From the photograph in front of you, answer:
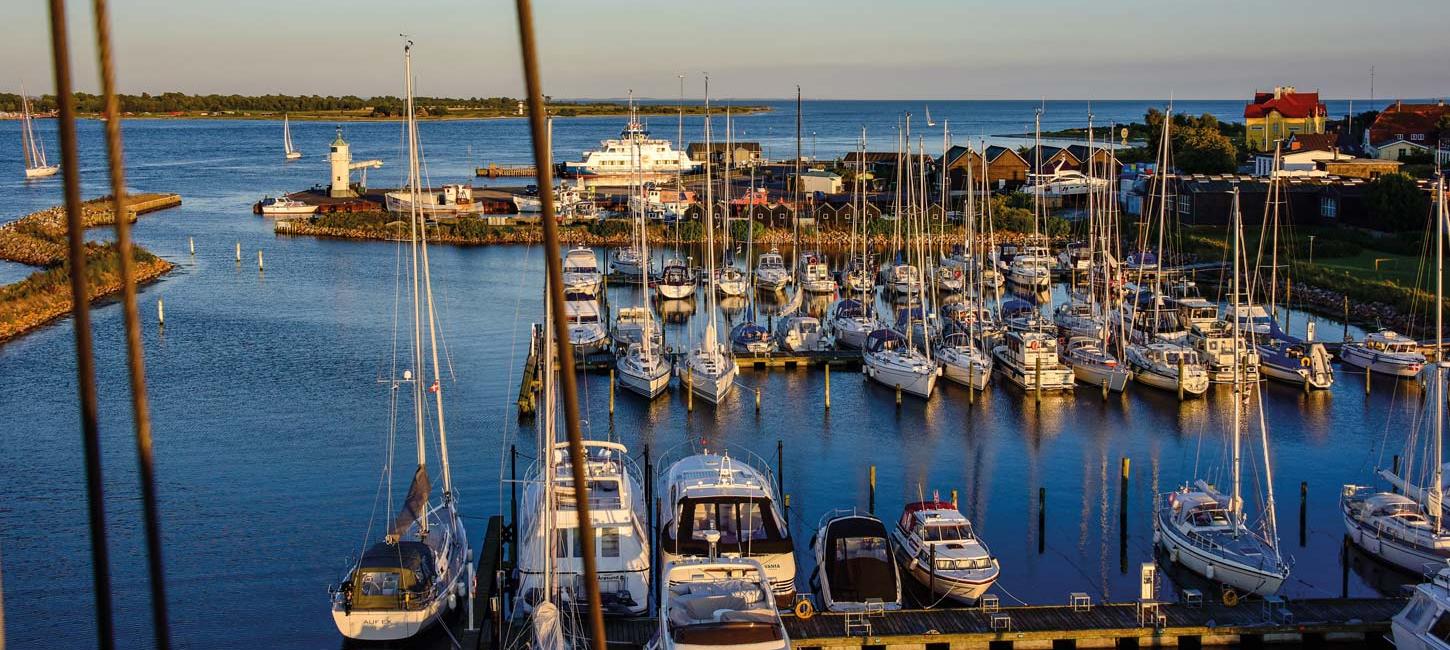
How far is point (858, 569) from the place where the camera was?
59.1 ft

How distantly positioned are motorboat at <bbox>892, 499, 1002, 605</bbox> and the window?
4.27m

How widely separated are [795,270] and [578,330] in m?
14.8

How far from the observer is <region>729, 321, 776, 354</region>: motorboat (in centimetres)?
3612

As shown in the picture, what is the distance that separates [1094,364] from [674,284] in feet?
55.5

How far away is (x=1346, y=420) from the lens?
30750 mm

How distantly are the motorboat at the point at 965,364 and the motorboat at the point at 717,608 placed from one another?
17.2 m

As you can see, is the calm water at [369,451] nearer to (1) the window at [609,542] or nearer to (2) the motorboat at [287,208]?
(1) the window at [609,542]

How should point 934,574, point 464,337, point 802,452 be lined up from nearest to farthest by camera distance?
point 934,574 → point 802,452 → point 464,337

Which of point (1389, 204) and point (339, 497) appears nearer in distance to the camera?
point (339, 497)

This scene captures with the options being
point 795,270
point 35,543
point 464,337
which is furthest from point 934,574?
point 795,270

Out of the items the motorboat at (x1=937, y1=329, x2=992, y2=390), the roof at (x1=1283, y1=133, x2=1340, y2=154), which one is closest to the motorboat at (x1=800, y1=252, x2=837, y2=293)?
the motorboat at (x1=937, y1=329, x2=992, y2=390)

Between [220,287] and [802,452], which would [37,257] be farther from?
[802,452]

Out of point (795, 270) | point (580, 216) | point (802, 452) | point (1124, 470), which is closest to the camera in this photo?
point (1124, 470)

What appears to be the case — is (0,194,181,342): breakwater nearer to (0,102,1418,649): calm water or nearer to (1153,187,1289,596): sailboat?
(0,102,1418,649): calm water
